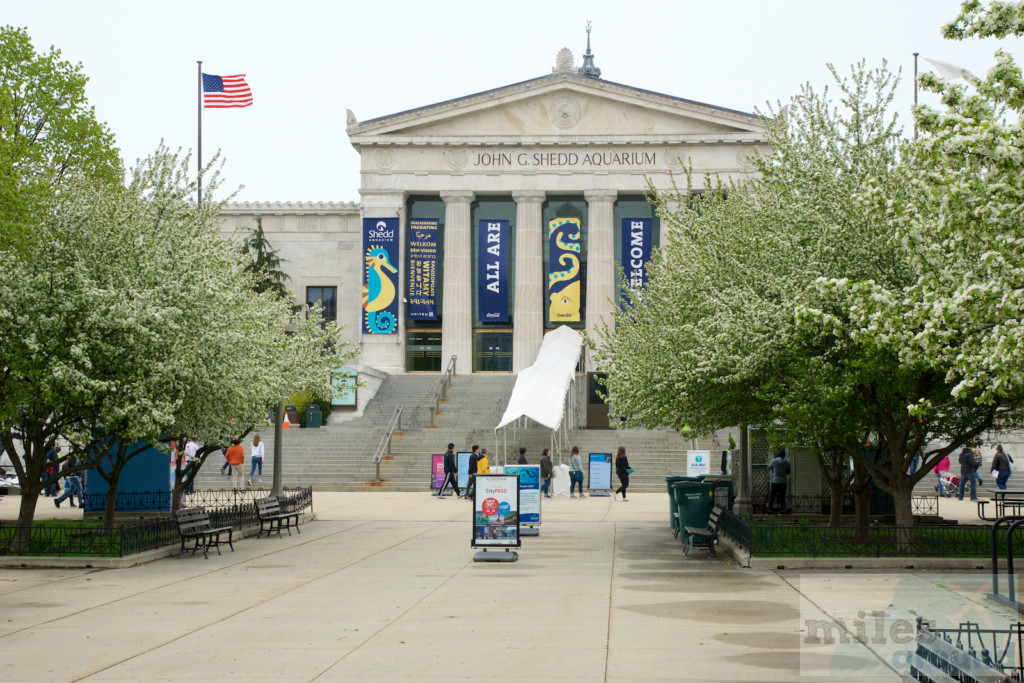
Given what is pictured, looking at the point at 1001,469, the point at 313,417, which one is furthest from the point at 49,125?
the point at 1001,469

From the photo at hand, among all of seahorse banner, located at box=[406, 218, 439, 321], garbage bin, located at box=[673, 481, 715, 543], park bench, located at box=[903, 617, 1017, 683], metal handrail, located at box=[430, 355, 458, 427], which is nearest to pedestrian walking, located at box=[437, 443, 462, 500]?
→ metal handrail, located at box=[430, 355, 458, 427]

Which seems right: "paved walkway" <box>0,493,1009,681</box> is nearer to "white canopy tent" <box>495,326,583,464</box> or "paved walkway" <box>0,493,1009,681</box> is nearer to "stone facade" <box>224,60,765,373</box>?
"white canopy tent" <box>495,326,583,464</box>

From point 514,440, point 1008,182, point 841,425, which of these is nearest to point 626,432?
point 514,440

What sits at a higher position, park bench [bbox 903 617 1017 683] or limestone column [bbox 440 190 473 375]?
limestone column [bbox 440 190 473 375]

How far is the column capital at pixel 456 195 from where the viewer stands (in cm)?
5916

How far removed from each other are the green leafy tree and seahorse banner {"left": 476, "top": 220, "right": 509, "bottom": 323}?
112 feet

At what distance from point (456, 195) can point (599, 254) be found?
8.29 meters

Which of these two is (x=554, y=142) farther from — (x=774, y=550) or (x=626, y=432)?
(x=774, y=550)

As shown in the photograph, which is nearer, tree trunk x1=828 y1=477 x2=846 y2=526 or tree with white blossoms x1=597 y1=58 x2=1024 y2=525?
tree with white blossoms x1=597 y1=58 x2=1024 y2=525

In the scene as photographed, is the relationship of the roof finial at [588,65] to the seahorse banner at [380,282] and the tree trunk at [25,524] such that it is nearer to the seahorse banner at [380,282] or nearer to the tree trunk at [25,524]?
Result: the seahorse banner at [380,282]

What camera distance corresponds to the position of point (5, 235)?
16500 millimetres

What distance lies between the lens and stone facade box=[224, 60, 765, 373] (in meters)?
57.8

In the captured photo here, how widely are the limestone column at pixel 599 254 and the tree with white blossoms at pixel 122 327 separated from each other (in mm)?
37608

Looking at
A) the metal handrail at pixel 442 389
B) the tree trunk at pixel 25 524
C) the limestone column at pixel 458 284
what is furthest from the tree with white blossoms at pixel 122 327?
the limestone column at pixel 458 284
